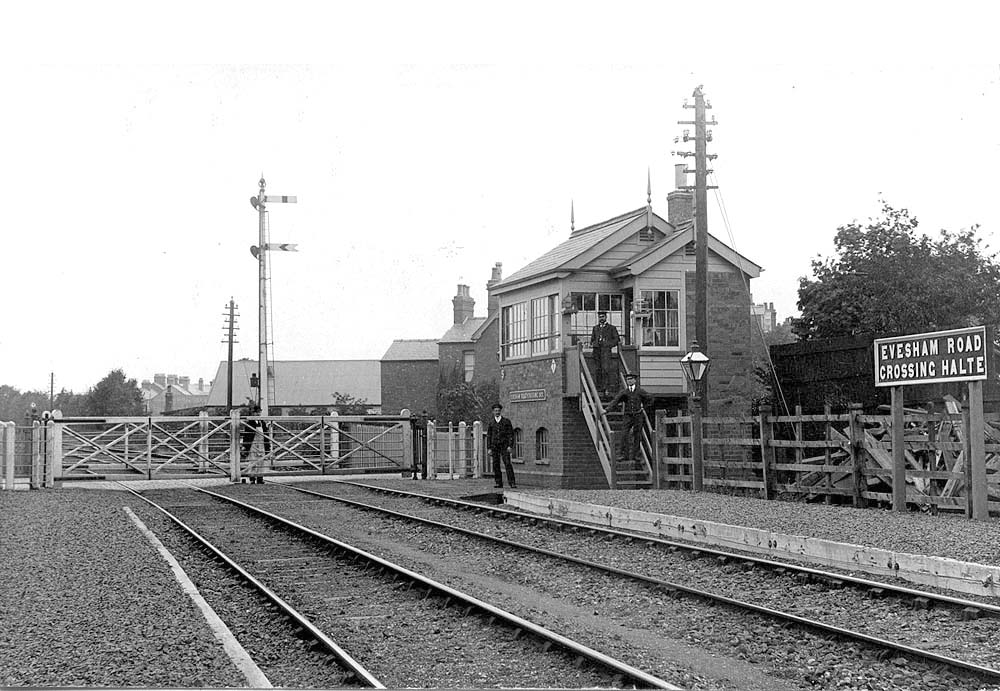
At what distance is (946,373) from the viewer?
45.8 ft

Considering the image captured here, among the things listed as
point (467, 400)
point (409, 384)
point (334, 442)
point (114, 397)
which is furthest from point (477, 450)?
point (114, 397)

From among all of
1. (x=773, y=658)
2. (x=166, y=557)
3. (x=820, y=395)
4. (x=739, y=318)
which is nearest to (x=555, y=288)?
(x=739, y=318)

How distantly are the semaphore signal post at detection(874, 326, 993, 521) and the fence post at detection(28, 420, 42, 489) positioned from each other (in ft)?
60.6

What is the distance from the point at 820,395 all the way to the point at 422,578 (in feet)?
61.1

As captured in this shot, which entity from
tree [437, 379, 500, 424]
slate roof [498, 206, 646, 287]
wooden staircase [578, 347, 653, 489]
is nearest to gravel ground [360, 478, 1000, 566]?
wooden staircase [578, 347, 653, 489]

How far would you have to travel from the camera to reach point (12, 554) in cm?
1270

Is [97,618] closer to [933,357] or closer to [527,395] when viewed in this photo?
[933,357]

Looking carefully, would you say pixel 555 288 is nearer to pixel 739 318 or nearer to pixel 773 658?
pixel 739 318

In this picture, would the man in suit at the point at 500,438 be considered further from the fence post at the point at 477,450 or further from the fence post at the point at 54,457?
the fence post at the point at 54,457

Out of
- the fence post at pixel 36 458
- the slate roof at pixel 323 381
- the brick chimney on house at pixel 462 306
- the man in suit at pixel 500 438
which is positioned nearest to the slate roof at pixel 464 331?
the brick chimney on house at pixel 462 306

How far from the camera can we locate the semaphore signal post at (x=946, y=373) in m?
13.6

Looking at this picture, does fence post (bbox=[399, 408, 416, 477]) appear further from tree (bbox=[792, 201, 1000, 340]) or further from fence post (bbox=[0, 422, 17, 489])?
tree (bbox=[792, 201, 1000, 340])

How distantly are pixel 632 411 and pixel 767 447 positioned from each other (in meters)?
3.88

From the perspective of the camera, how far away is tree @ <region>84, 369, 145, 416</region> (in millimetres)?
76812
